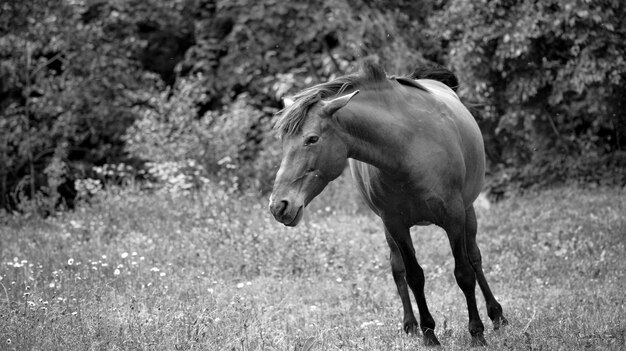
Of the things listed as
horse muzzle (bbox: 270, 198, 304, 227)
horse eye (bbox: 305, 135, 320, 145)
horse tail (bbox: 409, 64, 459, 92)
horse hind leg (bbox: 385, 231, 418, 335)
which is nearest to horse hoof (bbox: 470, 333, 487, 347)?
horse hind leg (bbox: 385, 231, 418, 335)

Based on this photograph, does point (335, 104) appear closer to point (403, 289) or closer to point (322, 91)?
point (322, 91)

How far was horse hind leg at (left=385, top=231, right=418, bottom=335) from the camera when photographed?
582 cm

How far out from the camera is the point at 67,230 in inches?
381

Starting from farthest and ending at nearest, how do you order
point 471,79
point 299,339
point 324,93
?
point 471,79 < point 299,339 < point 324,93

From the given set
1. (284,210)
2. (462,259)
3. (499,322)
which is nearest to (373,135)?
(284,210)

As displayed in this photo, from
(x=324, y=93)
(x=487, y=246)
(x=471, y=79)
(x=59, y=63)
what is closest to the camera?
(x=324, y=93)

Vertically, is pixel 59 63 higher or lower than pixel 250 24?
lower

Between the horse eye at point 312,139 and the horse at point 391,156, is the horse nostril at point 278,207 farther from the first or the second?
the horse eye at point 312,139

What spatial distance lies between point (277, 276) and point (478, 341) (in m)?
2.96

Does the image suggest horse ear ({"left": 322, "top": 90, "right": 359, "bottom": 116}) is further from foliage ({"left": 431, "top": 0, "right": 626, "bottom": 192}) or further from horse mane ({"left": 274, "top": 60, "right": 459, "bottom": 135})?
foliage ({"left": 431, "top": 0, "right": 626, "bottom": 192})

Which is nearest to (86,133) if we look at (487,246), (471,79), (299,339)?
(471,79)

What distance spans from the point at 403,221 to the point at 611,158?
751cm

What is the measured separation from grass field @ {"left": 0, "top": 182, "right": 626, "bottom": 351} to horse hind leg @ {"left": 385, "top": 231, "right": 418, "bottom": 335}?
0.14 meters

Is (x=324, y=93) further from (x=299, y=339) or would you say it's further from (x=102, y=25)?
(x=102, y=25)
